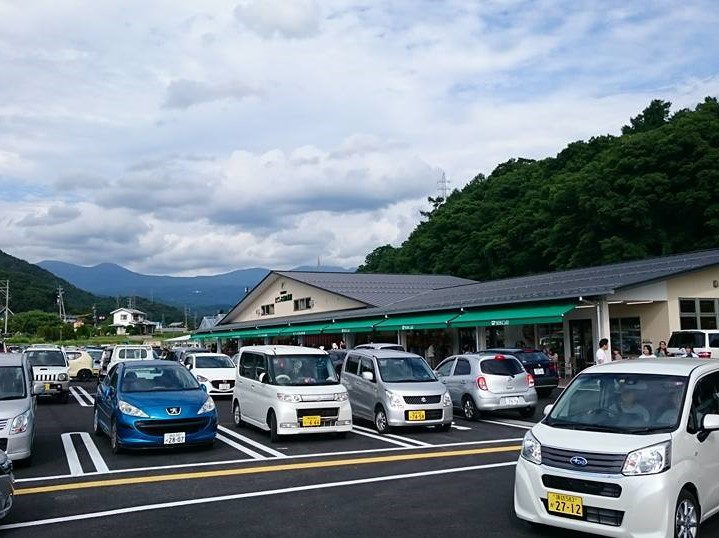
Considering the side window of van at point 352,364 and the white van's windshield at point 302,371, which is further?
the side window of van at point 352,364

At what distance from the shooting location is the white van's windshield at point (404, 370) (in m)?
14.8

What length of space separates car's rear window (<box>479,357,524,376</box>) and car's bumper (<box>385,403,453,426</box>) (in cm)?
247

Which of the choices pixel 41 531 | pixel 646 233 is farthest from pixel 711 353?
pixel 646 233

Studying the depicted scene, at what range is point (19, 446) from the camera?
989 centimetres

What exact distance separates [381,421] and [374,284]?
100 ft

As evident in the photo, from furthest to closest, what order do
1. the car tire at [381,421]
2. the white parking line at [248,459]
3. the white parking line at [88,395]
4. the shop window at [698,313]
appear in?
the shop window at [698,313]
the white parking line at [88,395]
the car tire at [381,421]
the white parking line at [248,459]

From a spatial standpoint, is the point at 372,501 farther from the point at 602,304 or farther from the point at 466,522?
the point at 602,304

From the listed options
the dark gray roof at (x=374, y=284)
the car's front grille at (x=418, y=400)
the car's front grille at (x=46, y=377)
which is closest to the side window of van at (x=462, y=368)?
the car's front grille at (x=418, y=400)

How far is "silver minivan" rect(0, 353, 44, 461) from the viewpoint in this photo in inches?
384

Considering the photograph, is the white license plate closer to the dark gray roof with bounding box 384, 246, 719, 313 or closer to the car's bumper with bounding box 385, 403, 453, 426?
the car's bumper with bounding box 385, 403, 453, 426

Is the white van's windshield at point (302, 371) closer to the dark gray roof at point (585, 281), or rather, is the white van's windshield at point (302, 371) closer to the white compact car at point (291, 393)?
the white compact car at point (291, 393)

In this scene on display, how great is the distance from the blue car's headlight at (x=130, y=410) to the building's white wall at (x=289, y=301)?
2753cm

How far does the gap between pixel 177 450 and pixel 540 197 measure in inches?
1929

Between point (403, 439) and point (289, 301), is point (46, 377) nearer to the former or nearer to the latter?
point (403, 439)
